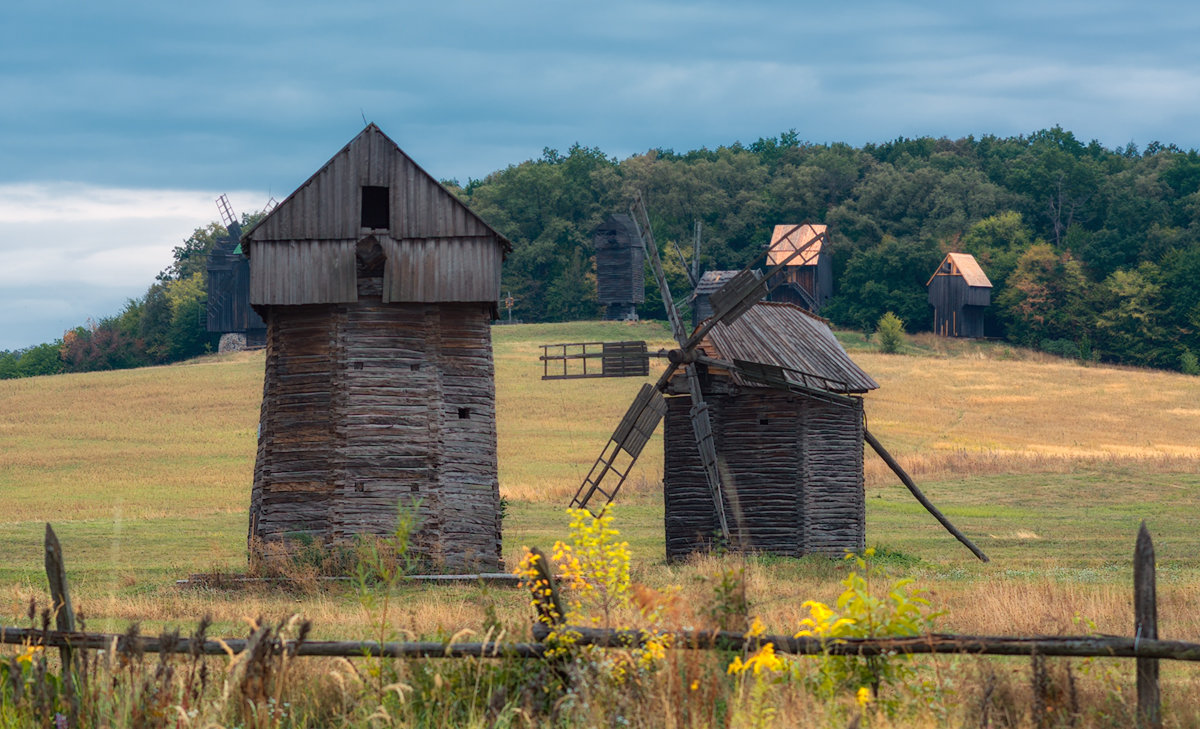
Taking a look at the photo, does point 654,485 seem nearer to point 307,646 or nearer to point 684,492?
point 684,492

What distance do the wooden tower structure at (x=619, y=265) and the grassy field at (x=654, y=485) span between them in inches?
236

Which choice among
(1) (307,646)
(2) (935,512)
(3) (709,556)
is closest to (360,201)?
(3) (709,556)

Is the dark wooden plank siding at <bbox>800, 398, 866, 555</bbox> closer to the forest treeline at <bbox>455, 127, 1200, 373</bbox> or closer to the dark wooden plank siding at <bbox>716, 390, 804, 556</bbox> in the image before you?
the dark wooden plank siding at <bbox>716, 390, 804, 556</bbox>

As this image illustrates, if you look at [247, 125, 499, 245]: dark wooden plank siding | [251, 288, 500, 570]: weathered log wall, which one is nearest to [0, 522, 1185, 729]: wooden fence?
[251, 288, 500, 570]: weathered log wall

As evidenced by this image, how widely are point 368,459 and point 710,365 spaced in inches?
335

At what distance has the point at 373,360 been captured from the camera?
80.7ft

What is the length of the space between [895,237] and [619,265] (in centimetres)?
2462

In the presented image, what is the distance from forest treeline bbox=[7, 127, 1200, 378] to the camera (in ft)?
301

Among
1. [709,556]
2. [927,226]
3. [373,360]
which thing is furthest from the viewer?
[927,226]

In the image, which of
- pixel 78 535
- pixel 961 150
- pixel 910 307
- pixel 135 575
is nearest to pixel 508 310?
pixel 910 307

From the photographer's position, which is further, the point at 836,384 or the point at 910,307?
the point at 910,307

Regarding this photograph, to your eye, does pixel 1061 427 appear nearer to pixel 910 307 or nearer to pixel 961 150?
pixel 910 307

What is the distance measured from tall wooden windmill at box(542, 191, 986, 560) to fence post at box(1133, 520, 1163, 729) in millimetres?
18301

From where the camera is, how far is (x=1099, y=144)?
131250 mm
